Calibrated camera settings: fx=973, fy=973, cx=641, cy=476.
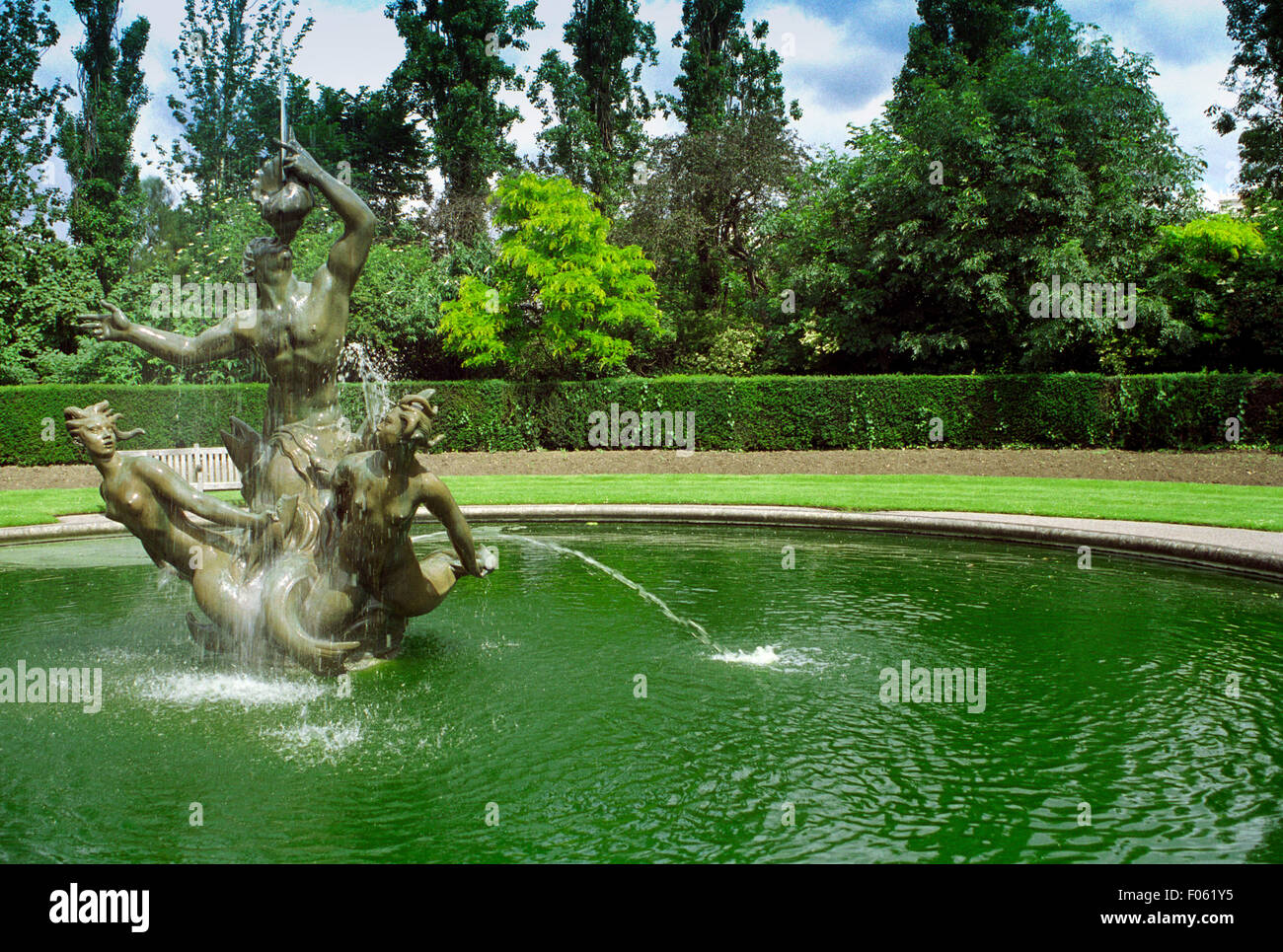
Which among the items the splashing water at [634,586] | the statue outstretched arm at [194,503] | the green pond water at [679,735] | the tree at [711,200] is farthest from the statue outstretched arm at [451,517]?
the tree at [711,200]

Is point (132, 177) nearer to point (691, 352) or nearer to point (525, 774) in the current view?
point (691, 352)

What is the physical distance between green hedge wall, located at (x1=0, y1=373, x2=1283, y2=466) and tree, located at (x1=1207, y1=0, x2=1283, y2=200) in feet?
60.8

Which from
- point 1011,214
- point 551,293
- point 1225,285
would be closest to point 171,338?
point 551,293

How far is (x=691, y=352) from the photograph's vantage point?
111ft

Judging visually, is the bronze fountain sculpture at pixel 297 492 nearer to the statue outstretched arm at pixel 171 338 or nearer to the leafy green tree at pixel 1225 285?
the statue outstretched arm at pixel 171 338

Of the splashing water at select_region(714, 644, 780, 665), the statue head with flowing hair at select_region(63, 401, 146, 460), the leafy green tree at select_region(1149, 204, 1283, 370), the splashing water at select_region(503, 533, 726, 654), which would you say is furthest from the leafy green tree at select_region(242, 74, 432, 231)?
the splashing water at select_region(714, 644, 780, 665)

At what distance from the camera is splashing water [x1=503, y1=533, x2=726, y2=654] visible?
293 inches

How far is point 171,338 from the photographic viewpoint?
688cm

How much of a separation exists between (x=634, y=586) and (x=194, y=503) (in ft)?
13.8

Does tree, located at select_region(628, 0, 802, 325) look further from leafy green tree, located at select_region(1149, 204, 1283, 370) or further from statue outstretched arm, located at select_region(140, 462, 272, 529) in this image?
statue outstretched arm, located at select_region(140, 462, 272, 529)

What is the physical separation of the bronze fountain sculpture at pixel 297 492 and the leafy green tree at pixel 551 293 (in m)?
19.7

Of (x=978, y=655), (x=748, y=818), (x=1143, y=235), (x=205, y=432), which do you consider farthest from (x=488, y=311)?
(x=748, y=818)

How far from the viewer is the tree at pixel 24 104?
109ft

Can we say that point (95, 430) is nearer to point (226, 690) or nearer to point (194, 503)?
point (194, 503)
